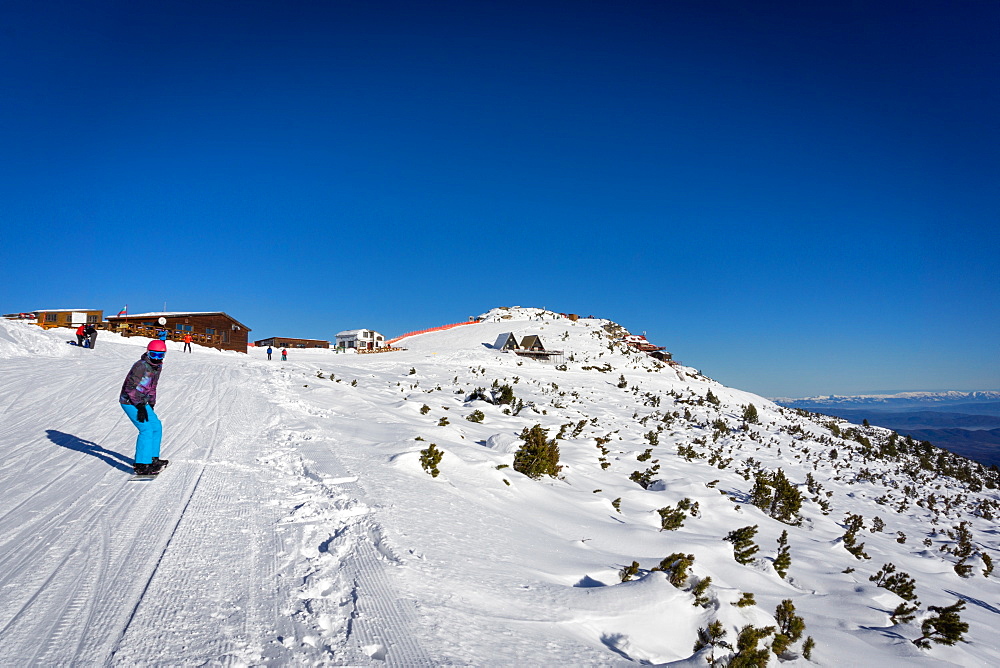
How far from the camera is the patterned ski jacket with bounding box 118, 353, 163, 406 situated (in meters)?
5.25

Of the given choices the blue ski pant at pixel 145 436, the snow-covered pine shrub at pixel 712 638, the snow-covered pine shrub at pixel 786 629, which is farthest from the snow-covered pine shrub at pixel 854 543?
the blue ski pant at pixel 145 436

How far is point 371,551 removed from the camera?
3668mm

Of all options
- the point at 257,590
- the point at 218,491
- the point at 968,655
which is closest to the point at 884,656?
the point at 968,655

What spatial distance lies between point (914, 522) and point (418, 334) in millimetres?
44690

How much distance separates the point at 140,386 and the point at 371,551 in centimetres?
365

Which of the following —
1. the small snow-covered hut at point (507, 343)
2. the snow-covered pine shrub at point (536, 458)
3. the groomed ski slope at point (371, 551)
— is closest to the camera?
the groomed ski slope at point (371, 551)

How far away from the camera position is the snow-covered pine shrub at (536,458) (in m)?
7.72

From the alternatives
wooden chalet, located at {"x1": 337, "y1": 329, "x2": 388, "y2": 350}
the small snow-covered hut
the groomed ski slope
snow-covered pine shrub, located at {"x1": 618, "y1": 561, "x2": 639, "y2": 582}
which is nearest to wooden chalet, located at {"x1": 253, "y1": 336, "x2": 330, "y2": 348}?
wooden chalet, located at {"x1": 337, "y1": 329, "x2": 388, "y2": 350}

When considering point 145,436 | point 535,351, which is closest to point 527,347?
point 535,351

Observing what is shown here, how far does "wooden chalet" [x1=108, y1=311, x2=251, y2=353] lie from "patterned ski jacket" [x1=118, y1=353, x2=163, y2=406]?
37.6 m

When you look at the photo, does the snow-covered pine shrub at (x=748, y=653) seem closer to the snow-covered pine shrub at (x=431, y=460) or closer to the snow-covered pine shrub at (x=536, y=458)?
the snow-covered pine shrub at (x=431, y=460)

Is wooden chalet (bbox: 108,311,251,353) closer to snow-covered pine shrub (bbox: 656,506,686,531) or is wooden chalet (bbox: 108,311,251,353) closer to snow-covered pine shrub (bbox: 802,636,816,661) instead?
snow-covered pine shrub (bbox: 656,506,686,531)

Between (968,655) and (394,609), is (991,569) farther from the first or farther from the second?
(394,609)

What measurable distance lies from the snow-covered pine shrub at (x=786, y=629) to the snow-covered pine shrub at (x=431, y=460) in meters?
3.99
